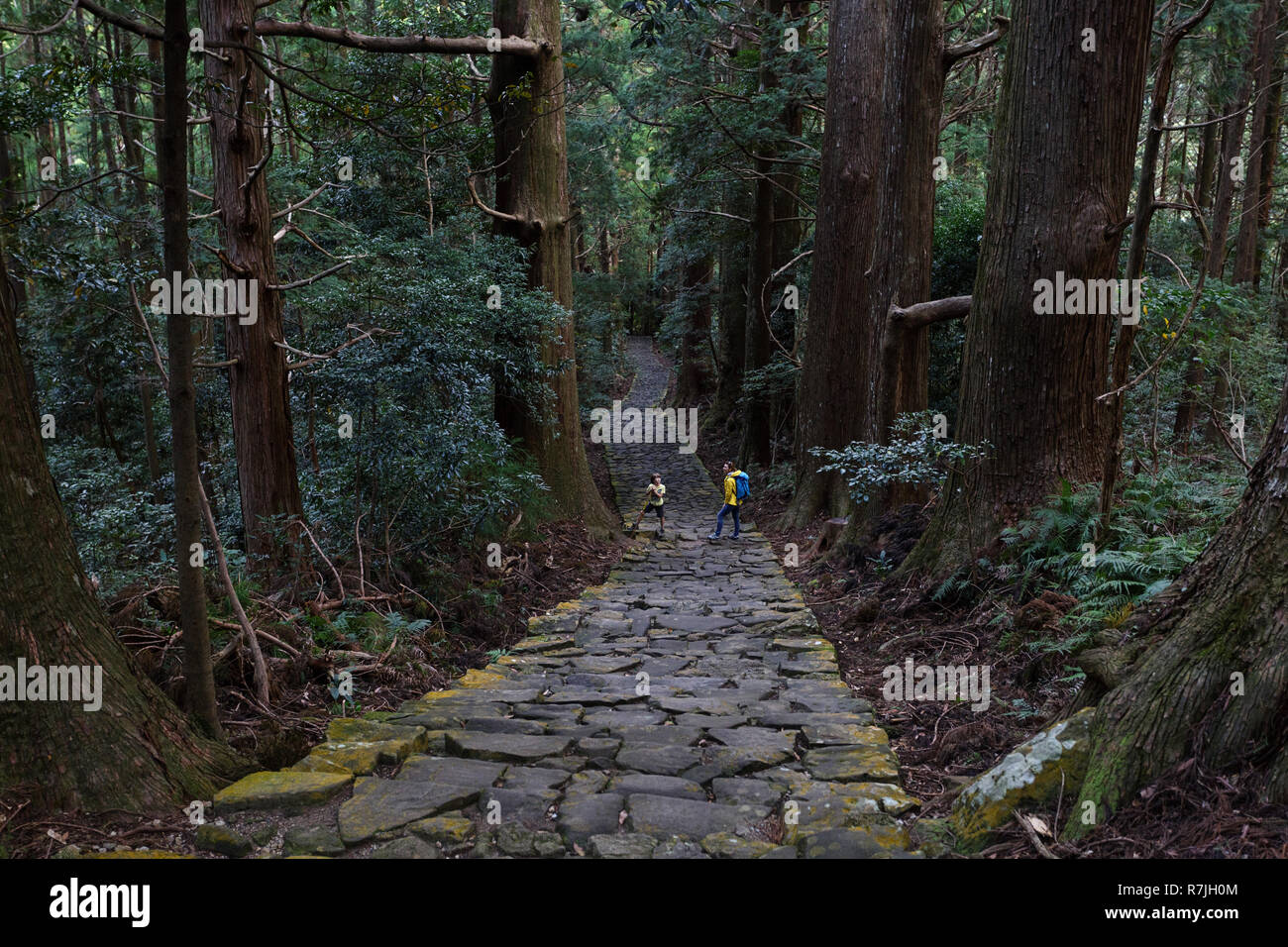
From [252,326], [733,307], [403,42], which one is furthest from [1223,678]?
[733,307]

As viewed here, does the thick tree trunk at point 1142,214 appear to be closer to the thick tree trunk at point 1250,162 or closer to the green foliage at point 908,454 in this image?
the green foliage at point 908,454

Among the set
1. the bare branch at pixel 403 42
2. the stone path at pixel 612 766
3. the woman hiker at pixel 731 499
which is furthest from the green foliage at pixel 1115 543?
the woman hiker at pixel 731 499

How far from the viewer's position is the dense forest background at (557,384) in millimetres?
3484

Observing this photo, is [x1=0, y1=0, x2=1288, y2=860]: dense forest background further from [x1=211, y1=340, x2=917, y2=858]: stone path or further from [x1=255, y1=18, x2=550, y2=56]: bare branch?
[x1=211, y1=340, x2=917, y2=858]: stone path

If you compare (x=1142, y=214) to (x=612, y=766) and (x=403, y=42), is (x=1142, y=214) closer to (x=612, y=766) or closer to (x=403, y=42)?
(x=612, y=766)

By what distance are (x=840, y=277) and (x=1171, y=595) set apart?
10.7 metres

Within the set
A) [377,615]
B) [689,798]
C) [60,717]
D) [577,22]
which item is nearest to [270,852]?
[60,717]

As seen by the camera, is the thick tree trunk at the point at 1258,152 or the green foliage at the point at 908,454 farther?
the thick tree trunk at the point at 1258,152

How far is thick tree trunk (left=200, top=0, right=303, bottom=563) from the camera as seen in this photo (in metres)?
7.38

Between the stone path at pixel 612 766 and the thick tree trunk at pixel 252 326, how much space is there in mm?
2933

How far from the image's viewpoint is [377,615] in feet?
20.5

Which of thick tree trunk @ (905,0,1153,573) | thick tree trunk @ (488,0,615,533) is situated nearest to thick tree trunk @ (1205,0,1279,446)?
thick tree trunk @ (905,0,1153,573)

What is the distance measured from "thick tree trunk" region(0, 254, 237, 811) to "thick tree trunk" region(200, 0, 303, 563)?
14.0ft
